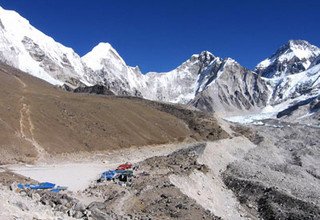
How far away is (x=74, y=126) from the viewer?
85250mm

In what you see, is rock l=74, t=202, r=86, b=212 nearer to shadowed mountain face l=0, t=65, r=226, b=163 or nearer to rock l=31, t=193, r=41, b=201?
rock l=31, t=193, r=41, b=201

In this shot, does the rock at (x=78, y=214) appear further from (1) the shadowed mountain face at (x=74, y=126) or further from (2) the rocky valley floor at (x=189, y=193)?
(1) the shadowed mountain face at (x=74, y=126)

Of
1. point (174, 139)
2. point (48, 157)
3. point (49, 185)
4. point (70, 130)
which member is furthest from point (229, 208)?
point (174, 139)

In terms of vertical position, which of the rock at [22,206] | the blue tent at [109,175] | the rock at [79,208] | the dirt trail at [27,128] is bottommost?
the rock at [22,206]

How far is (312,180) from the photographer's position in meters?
75.7

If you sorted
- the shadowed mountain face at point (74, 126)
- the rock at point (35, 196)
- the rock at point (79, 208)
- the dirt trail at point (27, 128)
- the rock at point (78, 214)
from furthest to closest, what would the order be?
the shadowed mountain face at point (74, 126) → the dirt trail at point (27, 128) → the rock at point (35, 196) → the rock at point (79, 208) → the rock at point (78, 214)

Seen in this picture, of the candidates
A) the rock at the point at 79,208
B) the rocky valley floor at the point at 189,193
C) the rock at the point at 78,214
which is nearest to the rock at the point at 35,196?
the rocky valley floor at the point at 189,193

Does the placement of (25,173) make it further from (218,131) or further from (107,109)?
(218,131)

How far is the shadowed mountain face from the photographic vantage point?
232 feet

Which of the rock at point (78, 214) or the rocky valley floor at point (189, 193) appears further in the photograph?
the rocky valley floor at point (189, 193)

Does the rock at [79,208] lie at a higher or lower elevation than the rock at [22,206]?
higher

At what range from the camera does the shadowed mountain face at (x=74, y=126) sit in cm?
7069

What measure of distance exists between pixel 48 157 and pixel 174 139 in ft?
128

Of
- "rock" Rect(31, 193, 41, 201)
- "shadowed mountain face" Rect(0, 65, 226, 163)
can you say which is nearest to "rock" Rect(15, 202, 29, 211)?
"rock" Rect(31, 193, 41, 201)
